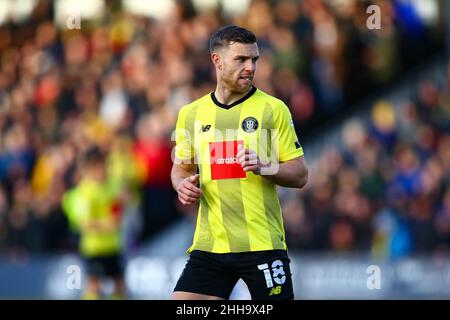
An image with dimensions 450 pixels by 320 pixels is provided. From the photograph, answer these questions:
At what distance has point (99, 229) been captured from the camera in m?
14.1

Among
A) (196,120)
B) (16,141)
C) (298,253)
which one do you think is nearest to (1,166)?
(16,141)

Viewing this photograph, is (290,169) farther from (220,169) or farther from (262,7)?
(262,7)

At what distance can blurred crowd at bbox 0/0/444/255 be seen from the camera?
16.2m

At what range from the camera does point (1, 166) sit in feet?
60.1

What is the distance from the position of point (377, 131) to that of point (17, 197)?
5984mm

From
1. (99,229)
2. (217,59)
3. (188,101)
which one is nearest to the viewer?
(217,59)

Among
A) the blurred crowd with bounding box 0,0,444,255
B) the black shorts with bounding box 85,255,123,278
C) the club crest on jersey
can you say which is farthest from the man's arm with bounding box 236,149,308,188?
the blurred crowd with bounding box 0,0,444,255

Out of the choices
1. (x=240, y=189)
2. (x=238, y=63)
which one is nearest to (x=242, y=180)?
(x=240, y=189)

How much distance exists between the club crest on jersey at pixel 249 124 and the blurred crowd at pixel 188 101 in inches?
359

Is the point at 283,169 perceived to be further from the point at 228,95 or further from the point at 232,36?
the point at 232,36

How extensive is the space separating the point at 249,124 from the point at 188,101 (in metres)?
10.6
